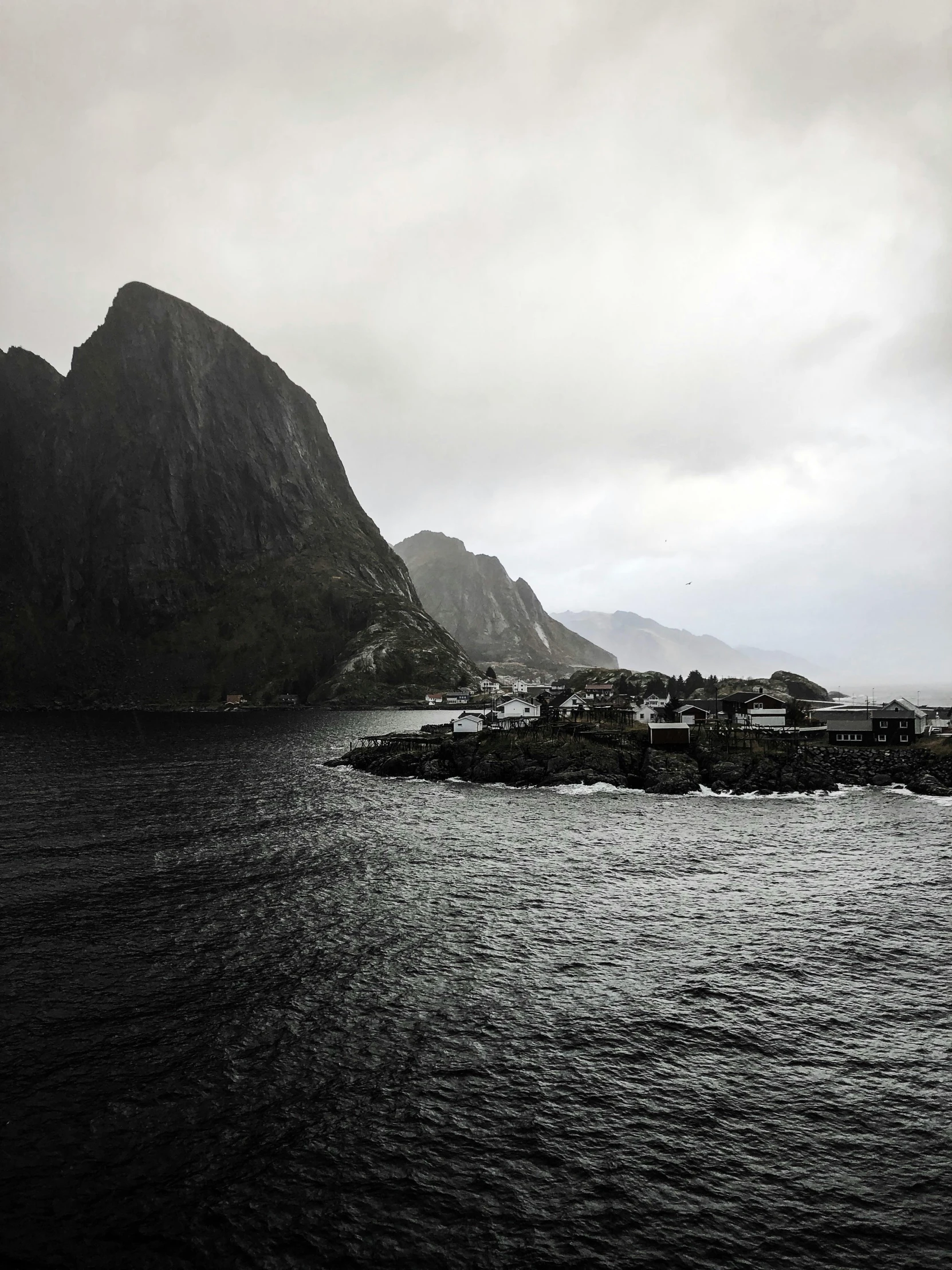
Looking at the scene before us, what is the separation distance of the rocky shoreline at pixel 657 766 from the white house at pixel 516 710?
2207 centimetres

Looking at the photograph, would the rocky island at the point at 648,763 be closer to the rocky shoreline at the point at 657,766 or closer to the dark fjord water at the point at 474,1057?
the rocky shoreline at the point at 657,766

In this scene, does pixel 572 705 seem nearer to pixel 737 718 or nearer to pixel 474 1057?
pixel 737 718

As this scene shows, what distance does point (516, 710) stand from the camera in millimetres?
129625

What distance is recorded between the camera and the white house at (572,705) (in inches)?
5344

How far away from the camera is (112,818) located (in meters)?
62.1

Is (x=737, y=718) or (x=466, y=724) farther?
(x=737, y=718)

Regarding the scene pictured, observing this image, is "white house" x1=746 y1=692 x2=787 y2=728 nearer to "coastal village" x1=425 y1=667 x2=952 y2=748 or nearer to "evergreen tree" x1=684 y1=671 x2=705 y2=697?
"coastal village" x1=425 y1=667 x2=952 y2=748

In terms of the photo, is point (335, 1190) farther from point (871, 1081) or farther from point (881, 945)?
point (881, 945)

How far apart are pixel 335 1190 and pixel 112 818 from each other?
54029 millimetres

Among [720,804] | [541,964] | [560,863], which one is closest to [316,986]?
[541,964]

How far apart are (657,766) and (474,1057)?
6712cm

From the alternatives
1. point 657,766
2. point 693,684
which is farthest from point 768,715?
point 693,684

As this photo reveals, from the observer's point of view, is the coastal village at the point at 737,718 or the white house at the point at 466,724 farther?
the white house at the point at 466,724

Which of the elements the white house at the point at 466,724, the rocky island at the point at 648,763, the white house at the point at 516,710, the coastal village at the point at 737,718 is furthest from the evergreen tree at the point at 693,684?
the white house at the point at 466,724
